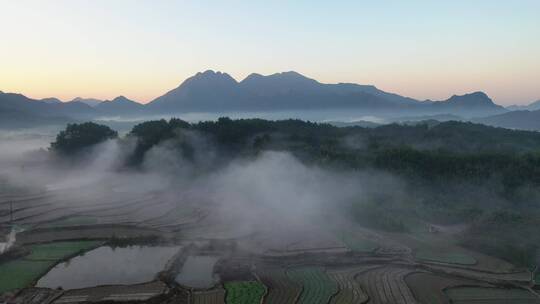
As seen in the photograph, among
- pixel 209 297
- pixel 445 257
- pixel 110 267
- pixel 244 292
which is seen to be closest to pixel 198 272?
pixel 209 297

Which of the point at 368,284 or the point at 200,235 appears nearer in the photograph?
the point at 368,284

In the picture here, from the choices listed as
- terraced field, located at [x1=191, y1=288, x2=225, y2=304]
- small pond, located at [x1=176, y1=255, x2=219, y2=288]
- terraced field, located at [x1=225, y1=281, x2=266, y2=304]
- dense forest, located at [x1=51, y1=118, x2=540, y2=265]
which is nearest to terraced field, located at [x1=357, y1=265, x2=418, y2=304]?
terraced field, located at [x1=225, y1=281, x2=266, y2=304]

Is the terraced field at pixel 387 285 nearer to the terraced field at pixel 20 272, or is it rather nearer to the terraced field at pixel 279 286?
the terraced field at pixel 279 286

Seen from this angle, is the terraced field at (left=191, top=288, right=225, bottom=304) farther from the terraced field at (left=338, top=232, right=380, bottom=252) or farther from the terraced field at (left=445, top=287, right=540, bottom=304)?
the terraced field at (left=445, top=287, right=540, bottom=304)

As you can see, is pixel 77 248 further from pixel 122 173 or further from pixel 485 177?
pixel 485 177

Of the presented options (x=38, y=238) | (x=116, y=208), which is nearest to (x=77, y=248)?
(x=38, y=238)

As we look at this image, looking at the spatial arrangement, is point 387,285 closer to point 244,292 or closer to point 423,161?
point 244,292

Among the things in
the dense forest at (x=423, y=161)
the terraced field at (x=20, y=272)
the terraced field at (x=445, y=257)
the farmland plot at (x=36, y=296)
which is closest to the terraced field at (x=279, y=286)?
the terraced field at (x=445, y=257)
